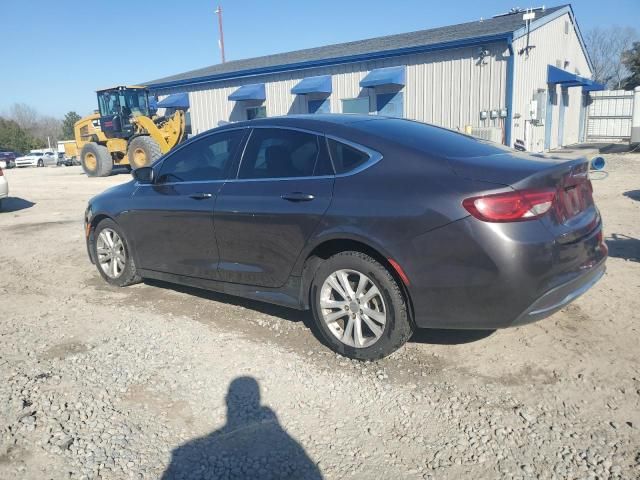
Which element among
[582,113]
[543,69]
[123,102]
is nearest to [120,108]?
[123,102]

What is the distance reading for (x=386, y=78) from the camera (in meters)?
18.8

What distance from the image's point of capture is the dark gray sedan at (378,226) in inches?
117

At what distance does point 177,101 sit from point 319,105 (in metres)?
8.58

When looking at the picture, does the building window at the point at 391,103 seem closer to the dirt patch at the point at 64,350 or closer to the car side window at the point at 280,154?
the car side window at the point at 280,154

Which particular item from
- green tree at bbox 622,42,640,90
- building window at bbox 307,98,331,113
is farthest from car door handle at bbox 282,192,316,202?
green tree at bbox 622,42,640,90

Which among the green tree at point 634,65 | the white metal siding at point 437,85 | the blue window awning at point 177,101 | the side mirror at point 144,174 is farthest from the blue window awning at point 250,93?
the green tree at point 634,65

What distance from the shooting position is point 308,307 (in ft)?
12.5

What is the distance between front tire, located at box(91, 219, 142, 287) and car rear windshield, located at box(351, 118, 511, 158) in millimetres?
2794

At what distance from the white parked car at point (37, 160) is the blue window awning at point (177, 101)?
67.5 ft

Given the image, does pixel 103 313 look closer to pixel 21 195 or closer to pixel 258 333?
pixel 258 333

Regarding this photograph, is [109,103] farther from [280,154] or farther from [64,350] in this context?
[280,154]

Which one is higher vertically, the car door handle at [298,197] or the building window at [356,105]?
the building window at [356,105]

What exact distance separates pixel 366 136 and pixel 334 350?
1.50 m

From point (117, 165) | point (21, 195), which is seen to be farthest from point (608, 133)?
point (21, 195)
